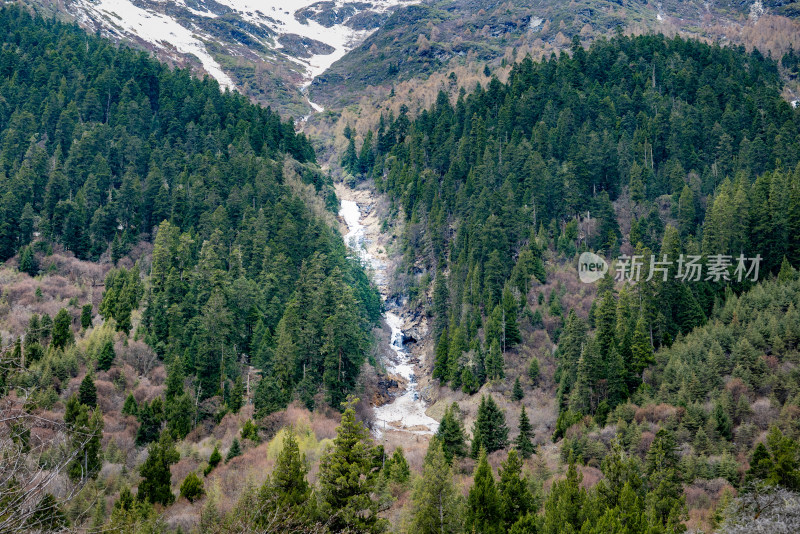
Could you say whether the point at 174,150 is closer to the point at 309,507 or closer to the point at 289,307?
the point at 289,307

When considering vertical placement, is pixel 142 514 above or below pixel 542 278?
below

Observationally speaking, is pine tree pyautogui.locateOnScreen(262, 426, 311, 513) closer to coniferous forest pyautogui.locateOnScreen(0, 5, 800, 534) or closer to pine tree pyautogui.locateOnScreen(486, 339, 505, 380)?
coniferous forest pyautogui.locateOnScreen(0, 5, 800, 534)

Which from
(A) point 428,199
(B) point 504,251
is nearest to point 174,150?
(A) point 428,199

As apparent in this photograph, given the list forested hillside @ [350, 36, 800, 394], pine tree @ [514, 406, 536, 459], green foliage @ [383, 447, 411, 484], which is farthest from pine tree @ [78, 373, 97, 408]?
forested hillside @ [350, 36, 800, 394]

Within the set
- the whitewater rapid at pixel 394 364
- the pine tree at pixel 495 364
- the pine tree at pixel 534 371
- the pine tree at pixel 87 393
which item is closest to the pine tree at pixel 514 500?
the whitewater rapid at pixel 394 364

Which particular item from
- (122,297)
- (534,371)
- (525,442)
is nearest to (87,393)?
(122,297)

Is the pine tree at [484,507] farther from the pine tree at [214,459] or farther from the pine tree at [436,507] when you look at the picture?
the pine tree at [214,459]
